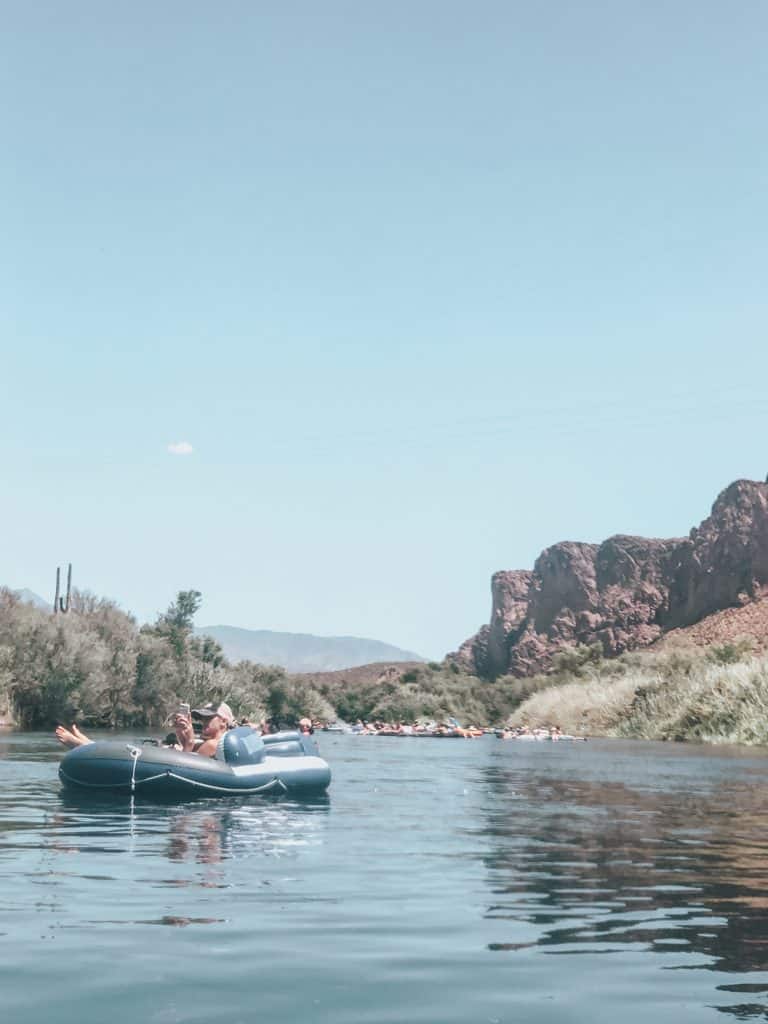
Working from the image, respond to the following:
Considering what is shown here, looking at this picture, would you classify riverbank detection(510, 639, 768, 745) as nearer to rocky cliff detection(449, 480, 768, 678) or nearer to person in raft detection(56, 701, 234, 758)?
person in raft detection(56, 701, 234, 758)

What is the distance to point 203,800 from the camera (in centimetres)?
2084

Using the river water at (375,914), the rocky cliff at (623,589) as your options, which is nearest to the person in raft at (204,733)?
the river water at (375,914)

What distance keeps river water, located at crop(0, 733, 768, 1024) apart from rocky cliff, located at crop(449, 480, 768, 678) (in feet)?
379

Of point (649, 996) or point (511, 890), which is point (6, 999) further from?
point (511, 890)

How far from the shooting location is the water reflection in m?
8.70

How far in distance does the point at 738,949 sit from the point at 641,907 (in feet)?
6.53

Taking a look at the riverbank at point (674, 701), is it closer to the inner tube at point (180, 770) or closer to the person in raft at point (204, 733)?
the person in raft at point (204, 733)

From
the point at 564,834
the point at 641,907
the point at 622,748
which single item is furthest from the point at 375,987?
the point at 622,748

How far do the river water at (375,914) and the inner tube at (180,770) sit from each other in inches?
14.0

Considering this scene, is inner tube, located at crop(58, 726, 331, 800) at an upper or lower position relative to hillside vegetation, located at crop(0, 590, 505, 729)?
lower

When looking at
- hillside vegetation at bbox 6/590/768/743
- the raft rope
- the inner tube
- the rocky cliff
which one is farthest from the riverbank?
the rocky cliff

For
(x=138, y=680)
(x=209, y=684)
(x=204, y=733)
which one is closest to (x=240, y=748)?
(x=204, y=733)

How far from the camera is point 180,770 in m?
20.1

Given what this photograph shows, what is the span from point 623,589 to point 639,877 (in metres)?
154
